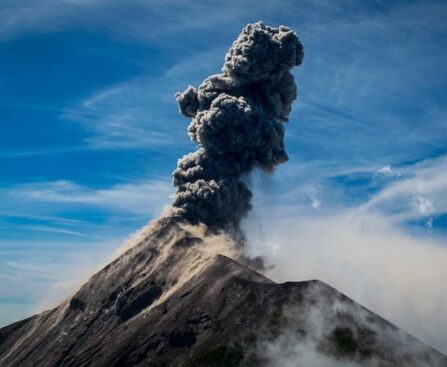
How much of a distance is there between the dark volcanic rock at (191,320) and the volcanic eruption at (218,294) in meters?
0.22

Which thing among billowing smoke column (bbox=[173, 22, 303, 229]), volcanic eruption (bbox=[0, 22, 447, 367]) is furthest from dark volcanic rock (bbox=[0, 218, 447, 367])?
billowing smoke column (bbox=[173, 22, 303, 229])

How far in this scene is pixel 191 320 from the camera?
111312mm

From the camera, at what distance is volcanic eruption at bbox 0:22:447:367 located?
101 meters

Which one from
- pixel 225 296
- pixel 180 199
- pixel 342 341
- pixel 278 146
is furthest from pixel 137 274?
pixel 342 341

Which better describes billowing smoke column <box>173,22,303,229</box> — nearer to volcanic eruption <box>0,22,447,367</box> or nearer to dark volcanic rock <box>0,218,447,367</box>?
volcanic eruption <box>0,22,447,367</box>

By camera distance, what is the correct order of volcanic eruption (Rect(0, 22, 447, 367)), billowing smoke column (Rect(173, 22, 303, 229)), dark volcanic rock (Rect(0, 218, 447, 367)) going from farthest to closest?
1. billowing smoke column (Rect(173, 22, 303, 229))
2. volcanic eruption (Rect(0, 22, 447, 367))
3. dark volcanic rock (Rect(0, 218, 447, 367))

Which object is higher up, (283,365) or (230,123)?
(230,123)

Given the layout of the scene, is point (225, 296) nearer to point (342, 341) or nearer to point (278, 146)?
point (342, 341)

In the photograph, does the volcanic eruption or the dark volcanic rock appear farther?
the volcanic eruption

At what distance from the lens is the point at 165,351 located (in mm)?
108375

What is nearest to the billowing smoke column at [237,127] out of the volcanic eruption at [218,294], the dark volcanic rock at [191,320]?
the volcanic eruption at [218,294]

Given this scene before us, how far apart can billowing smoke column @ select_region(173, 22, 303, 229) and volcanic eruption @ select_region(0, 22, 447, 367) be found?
0.24 metres

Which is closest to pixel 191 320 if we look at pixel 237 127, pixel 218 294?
pixel 218 294

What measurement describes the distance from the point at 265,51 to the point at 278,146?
20427 mm
